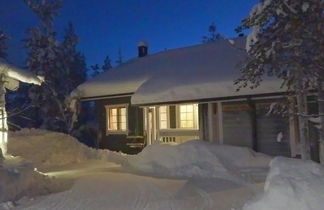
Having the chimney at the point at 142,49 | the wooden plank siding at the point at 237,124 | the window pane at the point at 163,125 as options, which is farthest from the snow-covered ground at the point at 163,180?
the chimney at the point at 142,49

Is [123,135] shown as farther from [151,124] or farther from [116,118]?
[151,124]

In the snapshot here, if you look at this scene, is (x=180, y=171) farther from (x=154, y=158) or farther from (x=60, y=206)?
(x=60, y=206)

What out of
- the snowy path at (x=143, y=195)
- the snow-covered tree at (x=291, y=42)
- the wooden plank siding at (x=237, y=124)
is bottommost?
the snowy path at (x=143, y=195)

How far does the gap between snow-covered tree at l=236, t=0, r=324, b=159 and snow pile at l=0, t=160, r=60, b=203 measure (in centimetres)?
576

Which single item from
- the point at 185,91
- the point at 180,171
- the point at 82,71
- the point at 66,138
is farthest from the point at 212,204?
the point at 82,71

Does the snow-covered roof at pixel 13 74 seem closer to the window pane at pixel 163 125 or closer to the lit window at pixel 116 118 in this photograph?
the lit window at pixel 116 118

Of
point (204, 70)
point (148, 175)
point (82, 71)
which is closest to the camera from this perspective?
→ point (148, 175)

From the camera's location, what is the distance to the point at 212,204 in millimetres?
8438

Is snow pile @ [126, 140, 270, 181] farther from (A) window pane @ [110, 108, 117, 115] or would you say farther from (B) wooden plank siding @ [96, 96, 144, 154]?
(A) window pane @ [110, 108, 117, 115]

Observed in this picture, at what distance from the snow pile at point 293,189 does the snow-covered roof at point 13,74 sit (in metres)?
10.8

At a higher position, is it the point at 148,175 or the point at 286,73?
the point at 286,73

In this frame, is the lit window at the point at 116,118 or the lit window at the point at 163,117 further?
the lit window at the point at 116,118

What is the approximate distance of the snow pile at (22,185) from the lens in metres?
9.51

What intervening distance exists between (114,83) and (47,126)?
1168cm
